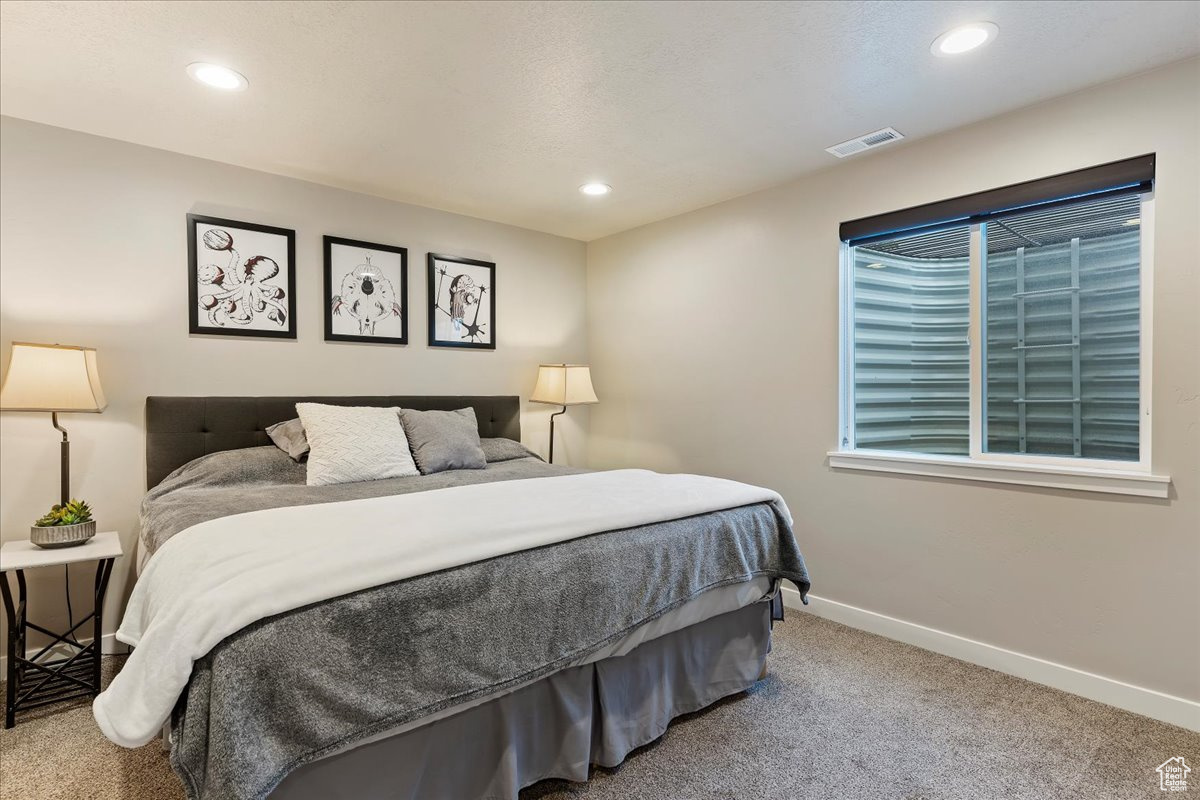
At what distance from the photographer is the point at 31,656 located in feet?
8.38

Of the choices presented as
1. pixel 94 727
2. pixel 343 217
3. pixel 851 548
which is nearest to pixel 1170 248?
pixel 851 548

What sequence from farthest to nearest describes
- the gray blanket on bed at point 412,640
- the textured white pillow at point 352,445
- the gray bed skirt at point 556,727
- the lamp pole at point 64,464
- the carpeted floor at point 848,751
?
the textured white pillow at point 352,445, the lamp pole at point 64,464, the carpeted floor at point 848,751, the gray bed skirt at point 556,727, the gray blanket on bed at point 412,640

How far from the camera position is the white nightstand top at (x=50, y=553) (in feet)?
6.94

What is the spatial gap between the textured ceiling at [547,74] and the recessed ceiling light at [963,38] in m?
0.03

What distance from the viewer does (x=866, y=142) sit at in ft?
9.22

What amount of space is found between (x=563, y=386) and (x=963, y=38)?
2.75 m

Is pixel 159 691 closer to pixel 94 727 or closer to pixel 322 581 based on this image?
pixel 322 581

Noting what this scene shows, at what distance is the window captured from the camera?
235 cm

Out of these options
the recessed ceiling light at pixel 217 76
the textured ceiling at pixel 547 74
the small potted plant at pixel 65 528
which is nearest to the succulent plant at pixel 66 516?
the small potted plant at pixel 65 528

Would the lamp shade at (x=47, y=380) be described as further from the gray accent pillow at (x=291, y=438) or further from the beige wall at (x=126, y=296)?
the gray accent pillow at (x=291, y=438)

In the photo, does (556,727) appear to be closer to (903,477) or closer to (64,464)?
(903,477)

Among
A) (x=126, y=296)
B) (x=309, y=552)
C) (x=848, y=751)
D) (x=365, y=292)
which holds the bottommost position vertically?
(x=848, y=751)

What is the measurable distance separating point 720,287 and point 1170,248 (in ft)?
6.66

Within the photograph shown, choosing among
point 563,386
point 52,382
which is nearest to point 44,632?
point 52,382
